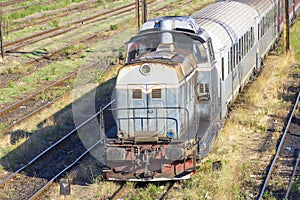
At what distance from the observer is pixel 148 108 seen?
12.4m

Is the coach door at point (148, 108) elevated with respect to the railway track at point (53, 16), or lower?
elevated

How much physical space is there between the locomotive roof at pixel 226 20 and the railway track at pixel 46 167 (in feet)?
10.6

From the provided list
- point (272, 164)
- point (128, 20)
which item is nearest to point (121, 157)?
point (272, 164)

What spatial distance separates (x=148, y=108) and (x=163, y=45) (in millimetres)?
1582

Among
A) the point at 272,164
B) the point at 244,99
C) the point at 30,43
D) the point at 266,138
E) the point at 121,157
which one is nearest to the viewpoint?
the point at 121,157

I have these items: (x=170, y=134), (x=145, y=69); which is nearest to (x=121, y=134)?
(x=170, y=134)

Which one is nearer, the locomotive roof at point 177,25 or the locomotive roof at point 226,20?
the locomotive roof at point 177,25

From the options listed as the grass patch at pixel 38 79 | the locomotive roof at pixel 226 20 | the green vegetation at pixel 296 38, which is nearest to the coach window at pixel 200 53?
the locomotive roof at pixel 226 20

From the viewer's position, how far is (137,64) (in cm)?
1234

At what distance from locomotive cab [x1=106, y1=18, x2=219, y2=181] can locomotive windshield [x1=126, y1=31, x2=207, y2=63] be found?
0.02m

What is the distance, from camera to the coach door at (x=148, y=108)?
12.5 metres

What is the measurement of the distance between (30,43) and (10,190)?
67.1 ft

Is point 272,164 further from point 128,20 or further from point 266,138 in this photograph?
point 128,20

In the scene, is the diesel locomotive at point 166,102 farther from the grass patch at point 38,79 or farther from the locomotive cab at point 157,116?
the grass patch at point 38,79
